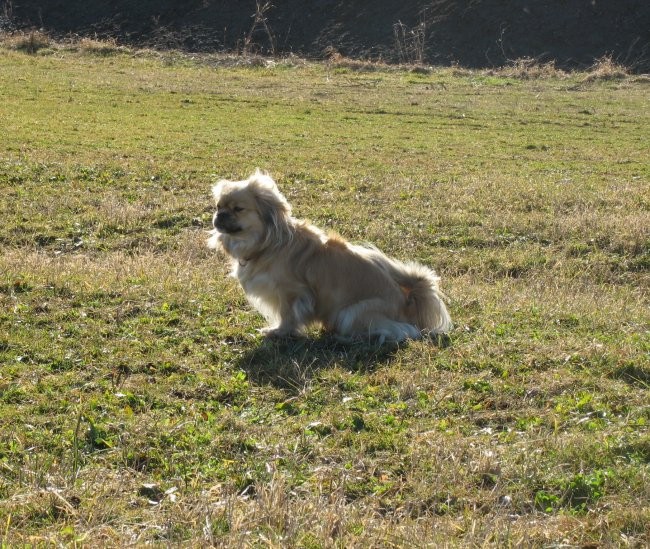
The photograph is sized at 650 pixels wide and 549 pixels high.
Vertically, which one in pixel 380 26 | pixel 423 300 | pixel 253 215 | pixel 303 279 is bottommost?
pixel 423 300

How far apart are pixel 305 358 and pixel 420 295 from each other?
1316mm

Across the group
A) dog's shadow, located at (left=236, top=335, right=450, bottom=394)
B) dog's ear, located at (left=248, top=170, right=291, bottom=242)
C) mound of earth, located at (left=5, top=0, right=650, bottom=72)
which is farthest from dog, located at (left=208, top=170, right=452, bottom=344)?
mound of earth, located at (left=5, top=0, right=650, bottom=72)

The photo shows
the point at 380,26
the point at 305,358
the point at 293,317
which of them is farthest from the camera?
the point at 380,26

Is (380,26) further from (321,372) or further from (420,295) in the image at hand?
(321,372)

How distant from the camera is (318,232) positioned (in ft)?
27.2

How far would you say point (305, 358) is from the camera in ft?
24.0

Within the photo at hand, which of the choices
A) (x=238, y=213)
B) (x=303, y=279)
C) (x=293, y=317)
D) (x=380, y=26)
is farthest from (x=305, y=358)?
(x=380, y=26)

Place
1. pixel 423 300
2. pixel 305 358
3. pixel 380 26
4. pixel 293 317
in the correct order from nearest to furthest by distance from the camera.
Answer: pixel 305 358, pixel 293 317, pixel 423 300, pixel 380 26

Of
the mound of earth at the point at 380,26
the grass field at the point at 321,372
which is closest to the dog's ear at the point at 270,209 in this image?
the grass field at the point at 321,372

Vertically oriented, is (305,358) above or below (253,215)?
below

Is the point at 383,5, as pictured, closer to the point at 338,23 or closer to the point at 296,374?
the point at 338,23

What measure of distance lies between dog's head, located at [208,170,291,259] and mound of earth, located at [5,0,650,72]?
3656cm

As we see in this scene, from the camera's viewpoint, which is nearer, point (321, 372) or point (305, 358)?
point (321, 372)

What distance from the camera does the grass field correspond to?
453 cm
